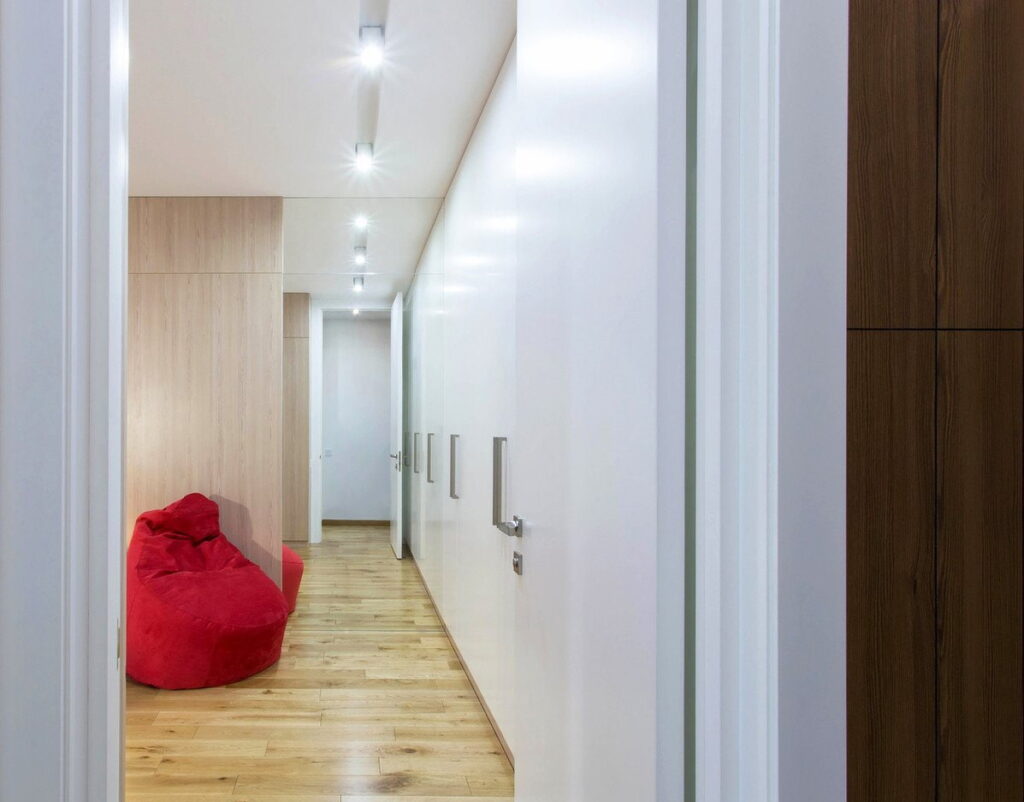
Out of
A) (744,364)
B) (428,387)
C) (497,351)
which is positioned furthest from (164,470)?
(744,364)

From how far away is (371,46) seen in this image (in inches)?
103

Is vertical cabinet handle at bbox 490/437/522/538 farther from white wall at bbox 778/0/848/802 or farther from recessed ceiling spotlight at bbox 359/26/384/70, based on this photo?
recessed ceiling spotlight at bbox 359/26/384/70

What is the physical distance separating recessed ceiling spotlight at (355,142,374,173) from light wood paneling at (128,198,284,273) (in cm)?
61

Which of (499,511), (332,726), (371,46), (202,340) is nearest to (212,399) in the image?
(202,340)

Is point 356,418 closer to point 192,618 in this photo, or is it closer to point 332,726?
point 192,618

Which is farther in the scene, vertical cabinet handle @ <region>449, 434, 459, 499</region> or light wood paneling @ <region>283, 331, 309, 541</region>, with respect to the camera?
light wood paneling @ <region>283, 331, 309, 541</region>

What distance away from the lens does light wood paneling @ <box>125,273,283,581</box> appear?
164 inches

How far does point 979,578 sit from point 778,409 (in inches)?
12.4

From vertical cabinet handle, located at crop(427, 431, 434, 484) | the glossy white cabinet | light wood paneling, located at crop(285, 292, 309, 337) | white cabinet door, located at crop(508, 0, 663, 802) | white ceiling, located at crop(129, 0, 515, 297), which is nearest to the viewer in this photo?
white cabinet door, located at crop(508, 0, 663, 802)

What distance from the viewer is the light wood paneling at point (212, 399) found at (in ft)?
13.6

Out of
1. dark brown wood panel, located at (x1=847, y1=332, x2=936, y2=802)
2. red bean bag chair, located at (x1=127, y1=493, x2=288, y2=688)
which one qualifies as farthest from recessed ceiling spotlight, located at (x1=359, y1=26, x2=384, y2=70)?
red bean bag chair, located at (x1=127, y1=493, x2=288, y2=688)

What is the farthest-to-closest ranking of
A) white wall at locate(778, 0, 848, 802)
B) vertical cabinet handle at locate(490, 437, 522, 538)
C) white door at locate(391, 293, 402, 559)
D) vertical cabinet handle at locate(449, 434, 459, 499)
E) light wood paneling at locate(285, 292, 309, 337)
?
white door at locate(391, 293, 402, 559)
light wood paneling at locate(285, 292, 309, 337)
vertical cabinet handle at locate(449, 434, 459, 499)
vertical cabinet handle at locate(490, 437, 522, 538)
white wall at locate(778, 0, 848, 802)

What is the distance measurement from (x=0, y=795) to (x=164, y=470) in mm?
3659

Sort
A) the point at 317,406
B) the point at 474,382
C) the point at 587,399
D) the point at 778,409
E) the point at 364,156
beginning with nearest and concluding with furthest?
the point at 778,409
the point at 587,399
the point at 474,382
the point at 364,156
the point at 317,406
